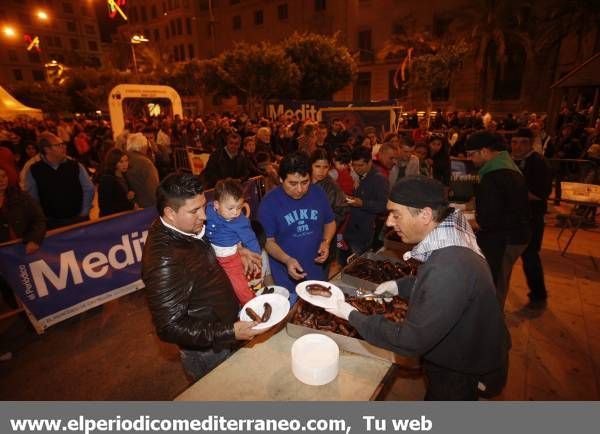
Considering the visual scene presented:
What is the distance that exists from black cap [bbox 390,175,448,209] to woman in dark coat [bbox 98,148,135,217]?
5357mm

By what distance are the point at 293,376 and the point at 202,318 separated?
0.77 meters

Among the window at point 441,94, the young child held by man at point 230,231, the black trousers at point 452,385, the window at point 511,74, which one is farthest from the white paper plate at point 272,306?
the window at point 441,94

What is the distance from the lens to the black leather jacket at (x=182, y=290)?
6.66 feet

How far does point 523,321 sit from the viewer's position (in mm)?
4848

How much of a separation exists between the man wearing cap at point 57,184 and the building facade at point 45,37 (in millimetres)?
69653

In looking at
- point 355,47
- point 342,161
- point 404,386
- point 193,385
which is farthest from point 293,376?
point 355,47

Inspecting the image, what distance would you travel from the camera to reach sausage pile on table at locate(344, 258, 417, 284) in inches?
136

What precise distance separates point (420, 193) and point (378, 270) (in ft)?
5.95

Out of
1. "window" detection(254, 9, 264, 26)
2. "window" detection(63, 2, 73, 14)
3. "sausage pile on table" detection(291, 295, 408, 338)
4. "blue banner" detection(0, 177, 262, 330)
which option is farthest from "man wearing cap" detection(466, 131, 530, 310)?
"window" detection(63, 2, 73, 14)

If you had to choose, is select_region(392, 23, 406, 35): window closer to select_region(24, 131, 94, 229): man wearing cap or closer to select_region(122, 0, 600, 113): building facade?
select_region(122, 0, 600, 113): building facade

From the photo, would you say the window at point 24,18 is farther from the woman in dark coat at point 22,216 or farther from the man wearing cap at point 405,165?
the man wearing cap at point 405,165

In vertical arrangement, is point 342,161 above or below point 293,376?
above

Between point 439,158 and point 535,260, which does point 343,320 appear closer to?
point 535,260

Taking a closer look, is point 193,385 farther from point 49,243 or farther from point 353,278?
point 49,243
